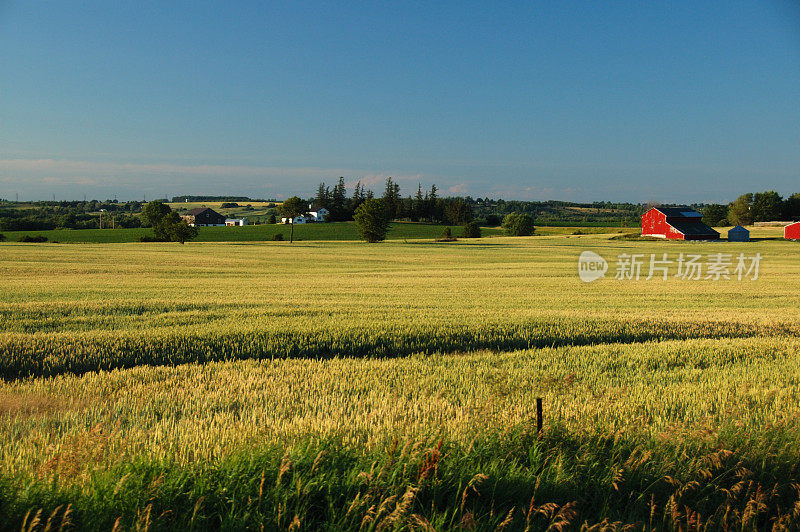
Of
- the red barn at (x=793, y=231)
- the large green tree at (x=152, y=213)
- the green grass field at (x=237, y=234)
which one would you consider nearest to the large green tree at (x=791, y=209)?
the red barn at (x=793, y=231)

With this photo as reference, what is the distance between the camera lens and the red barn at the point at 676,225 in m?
91.8

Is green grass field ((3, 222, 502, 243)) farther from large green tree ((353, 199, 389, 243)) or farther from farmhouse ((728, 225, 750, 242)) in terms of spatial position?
farmhouse ((728, 225, 750, 242))

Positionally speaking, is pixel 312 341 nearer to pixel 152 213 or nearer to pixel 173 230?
pixel 173 230

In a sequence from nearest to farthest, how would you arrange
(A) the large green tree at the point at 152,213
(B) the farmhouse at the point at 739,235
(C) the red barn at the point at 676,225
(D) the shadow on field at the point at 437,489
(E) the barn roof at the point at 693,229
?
(D) the shadow on field at the point at 437,489 < (B) the farmhouse at the point at 739,235 < (C) the red barn at the point at 676,225 < (E) the barn roof at the point at 693,229 < (A) the large green tree at the point at 152,213

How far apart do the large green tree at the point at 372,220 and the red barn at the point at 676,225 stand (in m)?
51.8

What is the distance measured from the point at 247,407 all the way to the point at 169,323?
28.3 ft

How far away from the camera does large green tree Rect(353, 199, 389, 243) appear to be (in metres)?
91.1

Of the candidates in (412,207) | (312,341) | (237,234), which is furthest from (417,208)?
(312,341)

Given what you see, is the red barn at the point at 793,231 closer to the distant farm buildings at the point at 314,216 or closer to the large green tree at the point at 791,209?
the large green tree at the point at 791,209

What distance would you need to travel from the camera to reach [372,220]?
299ft

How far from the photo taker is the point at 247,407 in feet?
22.9

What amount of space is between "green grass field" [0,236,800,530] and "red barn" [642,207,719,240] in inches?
3352

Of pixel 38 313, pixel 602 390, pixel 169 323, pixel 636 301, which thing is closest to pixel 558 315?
pixel 636 301

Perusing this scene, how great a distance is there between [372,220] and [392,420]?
282 feet
